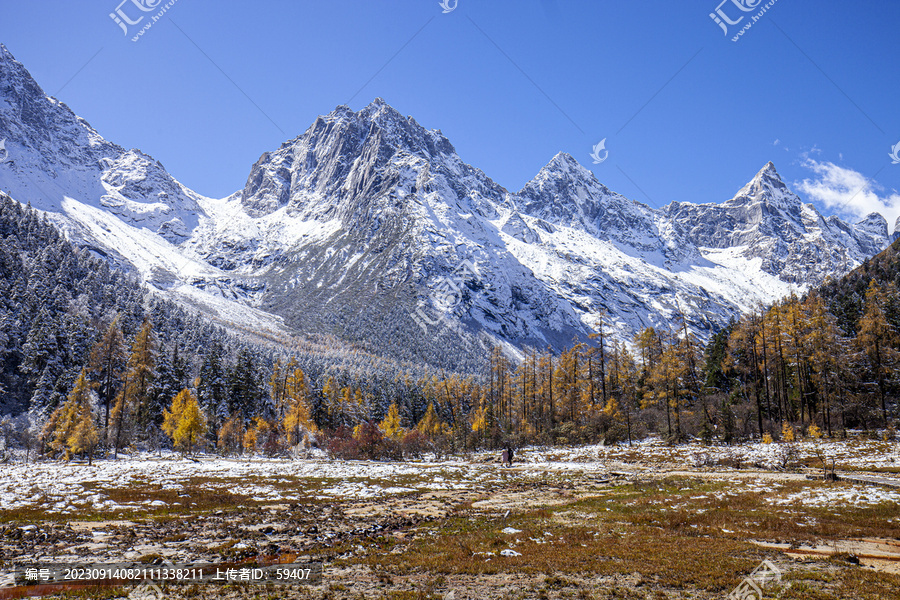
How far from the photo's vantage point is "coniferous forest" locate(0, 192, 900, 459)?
45625 mm

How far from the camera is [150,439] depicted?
62.1 m

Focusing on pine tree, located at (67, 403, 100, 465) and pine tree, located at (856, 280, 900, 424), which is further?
pine tree, located at (67, 403, 100, 465)

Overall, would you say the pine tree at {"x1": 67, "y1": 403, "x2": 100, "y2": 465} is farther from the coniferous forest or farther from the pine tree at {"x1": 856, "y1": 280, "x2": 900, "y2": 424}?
the pine tree at {"x1": 856, "y1": 280, "x2": 900, "y2": 424}

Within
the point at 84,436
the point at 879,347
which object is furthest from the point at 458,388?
the point at 879,347

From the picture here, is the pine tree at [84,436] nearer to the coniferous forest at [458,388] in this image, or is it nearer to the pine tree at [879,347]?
the coniferous forest at [458,388]

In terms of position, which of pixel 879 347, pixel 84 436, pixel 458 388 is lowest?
pixel 84 436

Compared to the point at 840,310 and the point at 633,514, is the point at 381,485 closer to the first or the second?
the point at 633,514

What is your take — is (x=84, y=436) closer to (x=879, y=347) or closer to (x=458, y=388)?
(x=458, y=388)

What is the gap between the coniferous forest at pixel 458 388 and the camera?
1796 inches

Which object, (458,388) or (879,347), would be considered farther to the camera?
(458,388)

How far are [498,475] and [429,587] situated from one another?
26203mm

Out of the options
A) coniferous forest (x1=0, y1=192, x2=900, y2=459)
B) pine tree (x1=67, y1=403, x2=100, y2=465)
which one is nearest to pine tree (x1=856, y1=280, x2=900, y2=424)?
coniferous forest (x1=0, y1=192, x2=900, y2=459)

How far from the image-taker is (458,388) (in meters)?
95.9

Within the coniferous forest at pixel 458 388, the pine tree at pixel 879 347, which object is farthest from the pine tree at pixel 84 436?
the pine tree at pixel 879 347
